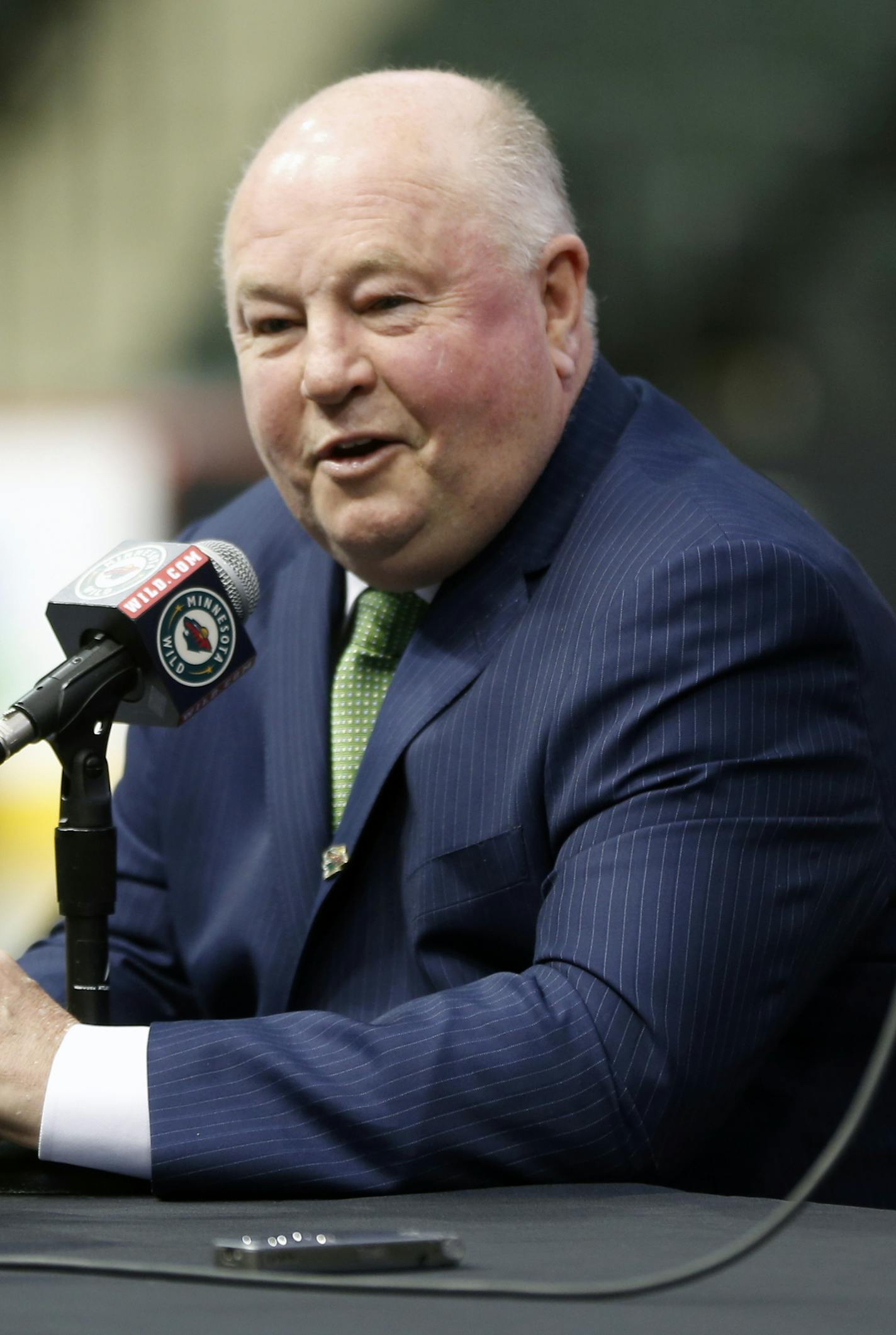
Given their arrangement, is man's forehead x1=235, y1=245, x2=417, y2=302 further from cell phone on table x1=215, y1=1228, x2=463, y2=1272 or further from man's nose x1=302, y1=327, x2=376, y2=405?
cell phone on table x1=215, y1=1228, x2=463, y2=1272

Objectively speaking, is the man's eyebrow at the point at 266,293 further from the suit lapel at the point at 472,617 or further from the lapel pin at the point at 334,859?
the lapel pin at the point at 334,859

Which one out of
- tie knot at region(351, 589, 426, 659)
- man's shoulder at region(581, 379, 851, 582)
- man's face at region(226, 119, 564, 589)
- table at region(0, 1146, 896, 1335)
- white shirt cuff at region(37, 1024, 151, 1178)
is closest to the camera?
table at region(0, 1146, 896, 1335)

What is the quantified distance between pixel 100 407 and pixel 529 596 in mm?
2835

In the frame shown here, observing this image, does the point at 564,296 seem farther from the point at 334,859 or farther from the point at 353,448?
the point at 334,859

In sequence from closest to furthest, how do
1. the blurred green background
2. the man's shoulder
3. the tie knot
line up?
the man's shoulder < the tie knot < the blurred green background

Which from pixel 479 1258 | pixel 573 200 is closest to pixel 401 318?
pixel 479 1258

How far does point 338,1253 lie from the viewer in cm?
90

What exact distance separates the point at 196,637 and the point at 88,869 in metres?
0.19

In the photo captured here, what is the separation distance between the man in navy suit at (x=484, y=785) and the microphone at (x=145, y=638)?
200 mm

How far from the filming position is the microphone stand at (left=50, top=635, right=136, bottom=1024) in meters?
1.31

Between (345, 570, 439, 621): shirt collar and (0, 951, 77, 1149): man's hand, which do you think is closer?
(0, 951, 77, 1149): man's hand

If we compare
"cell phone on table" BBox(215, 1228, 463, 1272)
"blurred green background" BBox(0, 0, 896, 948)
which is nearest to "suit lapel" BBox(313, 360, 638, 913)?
"cell phone on table" BBox(215, 1228, 463, 1272)

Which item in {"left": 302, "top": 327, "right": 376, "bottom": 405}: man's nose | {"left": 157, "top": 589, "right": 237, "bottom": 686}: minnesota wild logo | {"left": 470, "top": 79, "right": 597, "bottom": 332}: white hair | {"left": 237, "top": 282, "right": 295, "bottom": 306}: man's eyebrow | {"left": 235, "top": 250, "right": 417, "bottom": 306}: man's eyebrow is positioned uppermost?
{"left": 470, "top": 79, "right": 597, "bottom": 332}: white hair

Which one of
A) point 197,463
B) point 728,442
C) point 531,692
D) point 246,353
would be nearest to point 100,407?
point 197,463
